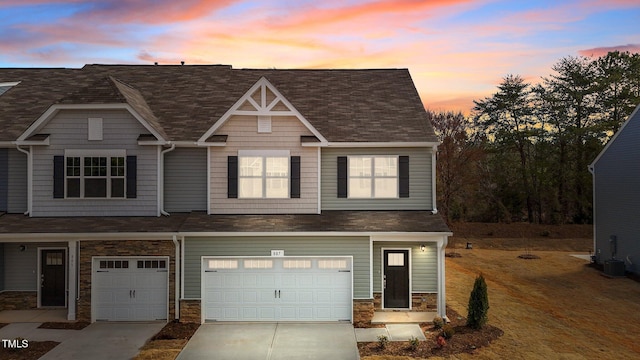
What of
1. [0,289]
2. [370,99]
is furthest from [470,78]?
[0,289]

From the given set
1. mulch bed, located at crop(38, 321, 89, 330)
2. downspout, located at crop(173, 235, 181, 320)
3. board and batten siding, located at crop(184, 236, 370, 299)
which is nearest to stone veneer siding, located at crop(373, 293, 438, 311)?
board and batten siding, located at crop(184, 236, 370, 299)

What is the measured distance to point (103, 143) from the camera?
56.3 feet

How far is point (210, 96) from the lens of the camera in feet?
69.1

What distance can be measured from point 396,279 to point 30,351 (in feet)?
37.4

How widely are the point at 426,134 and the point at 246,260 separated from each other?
807 centimetres

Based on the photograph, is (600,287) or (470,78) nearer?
(600,287)

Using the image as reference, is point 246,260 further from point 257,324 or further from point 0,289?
point 0,289

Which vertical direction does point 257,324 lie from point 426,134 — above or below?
below

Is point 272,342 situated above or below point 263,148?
below

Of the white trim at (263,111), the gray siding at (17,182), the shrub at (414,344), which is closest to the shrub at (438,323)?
the shrub at (414,344)

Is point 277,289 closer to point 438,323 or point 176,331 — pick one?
point 176,331

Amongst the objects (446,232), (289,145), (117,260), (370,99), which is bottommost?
(117,260)

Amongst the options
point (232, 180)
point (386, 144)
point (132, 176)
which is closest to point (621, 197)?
point (386, 144)

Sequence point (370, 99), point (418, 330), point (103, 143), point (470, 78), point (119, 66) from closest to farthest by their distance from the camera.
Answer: point (418, 330)
point (103, 143)
point (370, 99)
point (119, 66)
point (470, 78)
